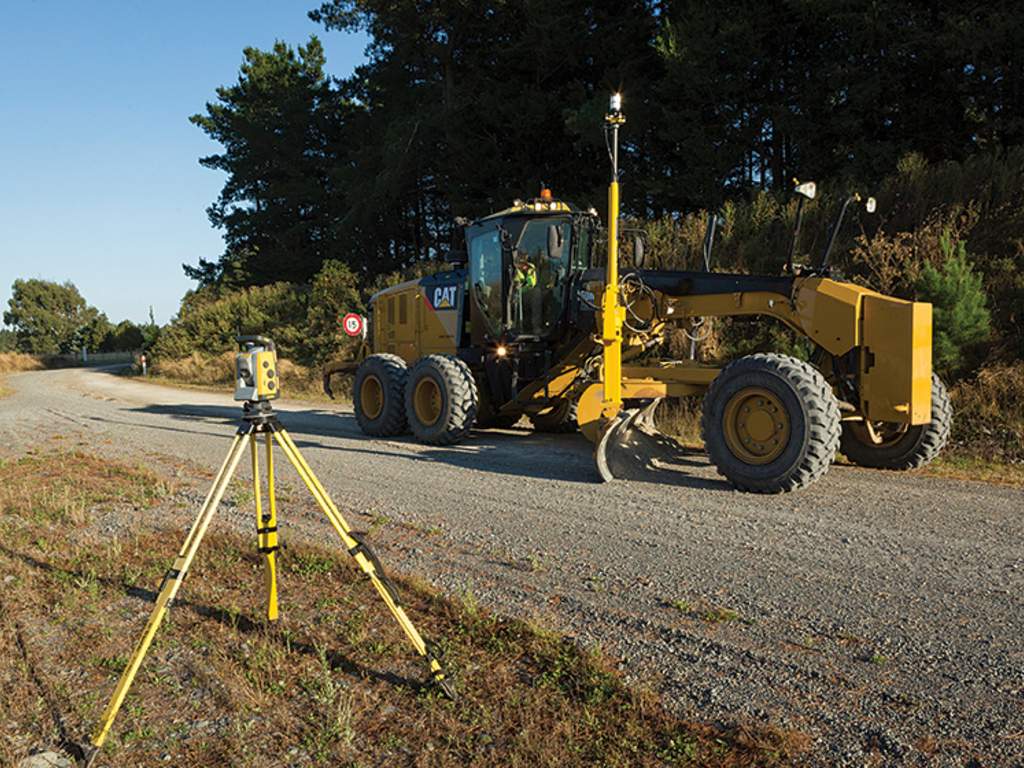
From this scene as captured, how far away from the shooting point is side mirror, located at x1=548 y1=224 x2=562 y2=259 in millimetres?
9602

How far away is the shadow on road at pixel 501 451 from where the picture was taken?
7.65 meters

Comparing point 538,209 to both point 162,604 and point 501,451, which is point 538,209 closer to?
point 501,451

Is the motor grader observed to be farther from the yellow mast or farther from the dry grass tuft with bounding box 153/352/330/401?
the dry grass tuft with bounding box 153/352/330/401

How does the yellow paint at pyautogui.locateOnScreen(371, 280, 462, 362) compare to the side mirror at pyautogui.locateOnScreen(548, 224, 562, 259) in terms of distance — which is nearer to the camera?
the side mirror at pyautogui.locateOnScreen(548, 224, 562, 259)

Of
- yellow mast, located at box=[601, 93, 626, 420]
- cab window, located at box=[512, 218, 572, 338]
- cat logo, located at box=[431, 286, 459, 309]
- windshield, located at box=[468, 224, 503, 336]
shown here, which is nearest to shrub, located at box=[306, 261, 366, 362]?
cat logo, located at box=[431, 286, 459, 309]

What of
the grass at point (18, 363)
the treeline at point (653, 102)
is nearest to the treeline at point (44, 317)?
the grass at point (18, 363)

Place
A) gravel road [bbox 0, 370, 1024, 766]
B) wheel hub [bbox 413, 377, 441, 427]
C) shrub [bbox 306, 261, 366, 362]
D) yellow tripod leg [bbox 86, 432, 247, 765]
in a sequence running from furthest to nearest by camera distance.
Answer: shrub [bbox 306, 261, 366, 362], wheel hub [bbox 413, 377, 441, 427], gravel road [bbox 0, 370, 1024, 766], yellow tripod leg [bbox 86, 432, 247, 765]

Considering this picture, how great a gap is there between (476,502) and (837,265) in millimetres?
8674

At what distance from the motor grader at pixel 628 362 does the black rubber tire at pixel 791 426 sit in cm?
1

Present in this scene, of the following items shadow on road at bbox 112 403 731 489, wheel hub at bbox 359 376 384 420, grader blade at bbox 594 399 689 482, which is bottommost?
shadow on road at bbox 112 403 731 489

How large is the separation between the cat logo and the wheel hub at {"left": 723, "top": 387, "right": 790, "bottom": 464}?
17.7ft

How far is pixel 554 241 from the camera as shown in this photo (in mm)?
9648

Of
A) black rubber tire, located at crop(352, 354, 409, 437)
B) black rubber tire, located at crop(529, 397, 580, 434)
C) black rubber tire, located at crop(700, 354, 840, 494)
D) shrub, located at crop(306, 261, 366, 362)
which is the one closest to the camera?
black rubber tire, located at crop(700, 354, 840, 494)

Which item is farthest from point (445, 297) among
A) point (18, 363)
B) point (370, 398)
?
point (18, 363)
